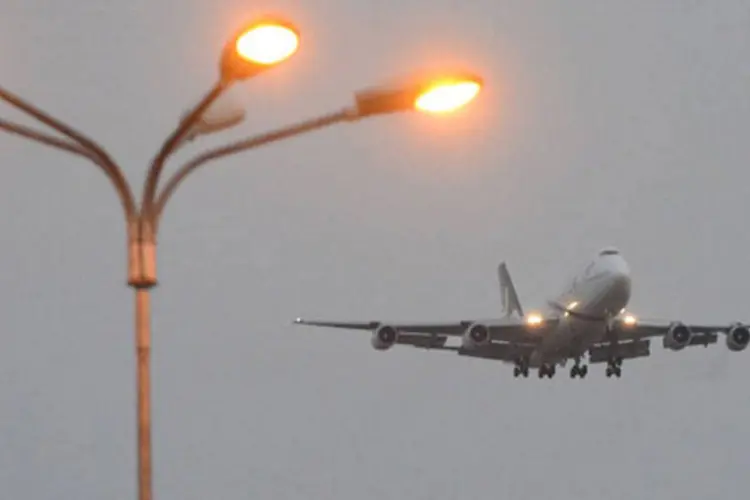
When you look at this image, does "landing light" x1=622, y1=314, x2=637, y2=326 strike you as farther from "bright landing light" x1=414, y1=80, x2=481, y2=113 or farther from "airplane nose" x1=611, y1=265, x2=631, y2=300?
"bright landing light" x1=414, y1=80, x2=481, y2=113

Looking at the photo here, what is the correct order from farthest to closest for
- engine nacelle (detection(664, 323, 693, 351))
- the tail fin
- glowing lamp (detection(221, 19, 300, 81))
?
the tail fin
engine nacelle (detection(664, 323, 693, 351))
glowing lamp (detection(221, 19, 300, 81))

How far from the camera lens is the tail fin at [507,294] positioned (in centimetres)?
7356

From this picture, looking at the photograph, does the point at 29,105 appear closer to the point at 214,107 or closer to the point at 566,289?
the point at 214,107

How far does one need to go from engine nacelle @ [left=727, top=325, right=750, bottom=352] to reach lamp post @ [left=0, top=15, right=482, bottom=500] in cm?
4771

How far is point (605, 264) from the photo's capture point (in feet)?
152

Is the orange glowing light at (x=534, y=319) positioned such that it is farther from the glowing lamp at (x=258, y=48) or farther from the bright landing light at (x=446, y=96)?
the glowing lamp at (x=258, y=48)

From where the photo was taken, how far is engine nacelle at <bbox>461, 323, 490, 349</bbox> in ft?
168

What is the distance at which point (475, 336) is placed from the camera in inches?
2013

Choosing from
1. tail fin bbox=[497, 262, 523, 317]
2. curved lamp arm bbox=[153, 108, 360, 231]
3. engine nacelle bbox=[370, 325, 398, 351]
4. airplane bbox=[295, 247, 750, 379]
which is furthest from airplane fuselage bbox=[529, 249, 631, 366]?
curved lamp arm bbox=[153, 108, 360, 231]

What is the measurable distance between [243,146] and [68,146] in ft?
4.77

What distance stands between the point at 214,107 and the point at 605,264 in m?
36.8

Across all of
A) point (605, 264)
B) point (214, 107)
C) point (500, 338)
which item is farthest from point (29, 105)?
point (500, 338)

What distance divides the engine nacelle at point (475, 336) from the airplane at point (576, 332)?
4 centimetres

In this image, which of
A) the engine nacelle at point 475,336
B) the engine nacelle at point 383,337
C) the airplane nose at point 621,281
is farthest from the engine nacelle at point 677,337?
the engine nacelle at point 383,337
